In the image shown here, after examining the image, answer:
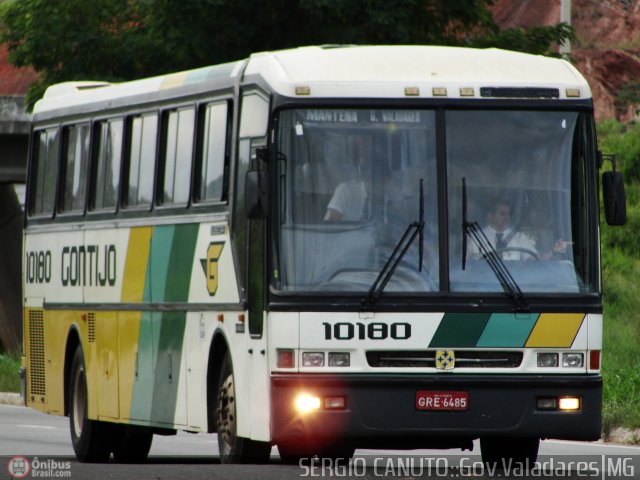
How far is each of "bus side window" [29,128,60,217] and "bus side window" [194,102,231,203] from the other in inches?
160

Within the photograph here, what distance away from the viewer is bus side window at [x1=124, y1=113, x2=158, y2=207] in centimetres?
1569

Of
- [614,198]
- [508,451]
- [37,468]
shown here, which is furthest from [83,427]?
[614,198]

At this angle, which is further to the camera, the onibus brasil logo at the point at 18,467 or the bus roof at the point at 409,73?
the bus roof at the point at 409,73

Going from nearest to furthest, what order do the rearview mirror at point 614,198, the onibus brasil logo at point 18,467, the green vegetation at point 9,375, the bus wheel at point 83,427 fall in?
1. the onibus brasil logo at point 18,467
2. the rearview mirror at point 614,198
3. the bus wheel at point 83,427
4. the green vegetation at point 9,375

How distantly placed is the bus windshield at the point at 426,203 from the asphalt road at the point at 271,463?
1.29 metres

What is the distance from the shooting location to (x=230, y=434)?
13602mm

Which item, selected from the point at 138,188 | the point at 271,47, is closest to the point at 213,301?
the point at 138,188

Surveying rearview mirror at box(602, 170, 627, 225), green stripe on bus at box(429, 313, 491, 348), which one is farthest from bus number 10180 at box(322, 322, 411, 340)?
rearview mirror at box(602, 170, 627, 225)

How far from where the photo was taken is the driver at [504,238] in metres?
12.8

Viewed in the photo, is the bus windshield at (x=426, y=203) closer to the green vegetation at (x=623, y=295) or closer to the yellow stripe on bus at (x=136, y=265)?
the yellow stripe on bus at (x=136, y=265)

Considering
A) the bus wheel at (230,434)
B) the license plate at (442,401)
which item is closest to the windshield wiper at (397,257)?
the license plate at (442,401)

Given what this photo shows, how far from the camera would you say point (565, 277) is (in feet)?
42.4

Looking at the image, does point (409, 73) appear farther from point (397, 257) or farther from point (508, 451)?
point (508, 451)

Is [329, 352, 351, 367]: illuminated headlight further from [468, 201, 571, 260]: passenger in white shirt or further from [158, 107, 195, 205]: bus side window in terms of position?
[158, 107, 195, 205]: bus side window
